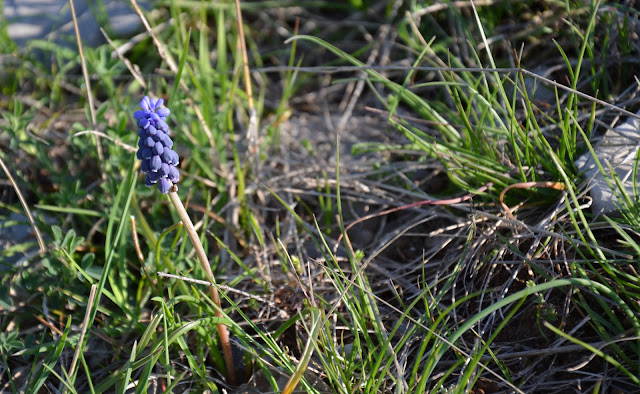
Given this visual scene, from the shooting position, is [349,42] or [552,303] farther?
[349,42]

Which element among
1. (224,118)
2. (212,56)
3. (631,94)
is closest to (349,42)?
(212,56)

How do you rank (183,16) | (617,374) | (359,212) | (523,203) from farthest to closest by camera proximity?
(183,16) → (359,212) → (523,203) → (617,374)

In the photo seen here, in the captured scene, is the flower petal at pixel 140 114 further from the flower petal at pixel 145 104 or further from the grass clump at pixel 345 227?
the grass clump at pixel 345 227

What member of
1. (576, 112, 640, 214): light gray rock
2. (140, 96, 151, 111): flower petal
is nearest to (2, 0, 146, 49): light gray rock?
(140, 96, 151, 111): flower petal

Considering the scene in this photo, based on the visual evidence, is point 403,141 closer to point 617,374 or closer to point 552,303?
point 552,303

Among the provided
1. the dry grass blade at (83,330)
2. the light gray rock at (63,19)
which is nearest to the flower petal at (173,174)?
the dry grass blade at (83,330)

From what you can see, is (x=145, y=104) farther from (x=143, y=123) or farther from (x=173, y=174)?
(x=173, y=174)

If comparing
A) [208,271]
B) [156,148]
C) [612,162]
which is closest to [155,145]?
[156,148]
